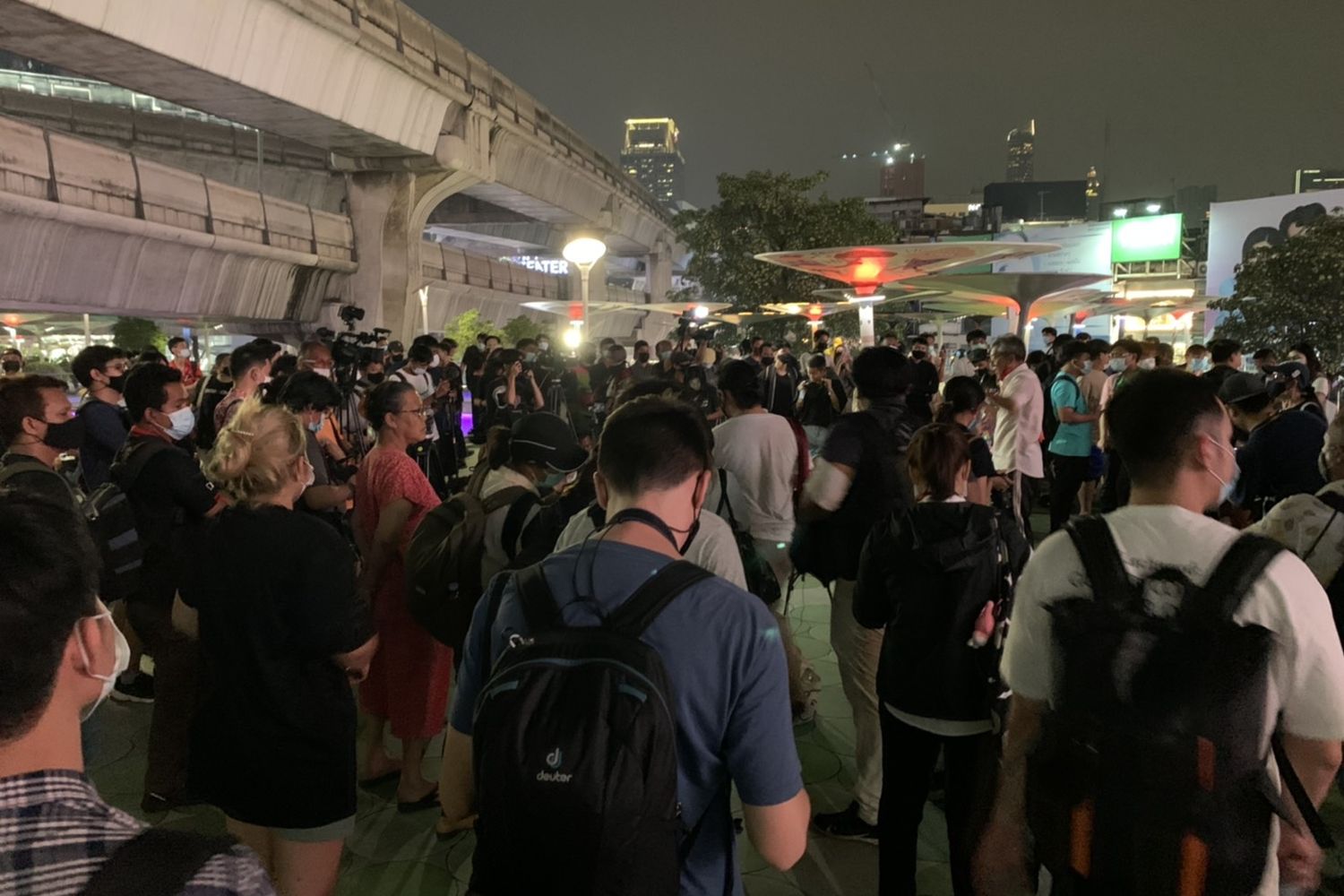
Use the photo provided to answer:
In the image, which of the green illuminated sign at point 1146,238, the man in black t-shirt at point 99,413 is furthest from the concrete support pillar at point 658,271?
the man in black t-shirt at point 99,413

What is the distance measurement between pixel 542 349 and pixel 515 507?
9369 millimetres

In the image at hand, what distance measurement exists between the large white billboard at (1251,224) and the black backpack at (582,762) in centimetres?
3771

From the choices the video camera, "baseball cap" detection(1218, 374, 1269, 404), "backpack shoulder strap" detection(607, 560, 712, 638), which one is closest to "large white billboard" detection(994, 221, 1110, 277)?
the video camera

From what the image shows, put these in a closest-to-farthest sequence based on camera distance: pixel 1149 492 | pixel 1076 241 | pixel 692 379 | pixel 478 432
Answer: pixel 1149 492
pixel 692 379
pixel 478 432
pixel 1076 241

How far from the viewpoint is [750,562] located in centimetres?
365

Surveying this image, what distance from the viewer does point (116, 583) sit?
3.47 meters

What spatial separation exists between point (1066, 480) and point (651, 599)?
22.4 feet

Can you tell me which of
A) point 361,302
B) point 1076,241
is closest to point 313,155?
point 361,302

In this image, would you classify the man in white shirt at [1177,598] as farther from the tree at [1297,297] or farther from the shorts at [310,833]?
the tree at [1297,297]

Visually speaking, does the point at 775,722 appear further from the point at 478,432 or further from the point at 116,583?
the point at 478,432

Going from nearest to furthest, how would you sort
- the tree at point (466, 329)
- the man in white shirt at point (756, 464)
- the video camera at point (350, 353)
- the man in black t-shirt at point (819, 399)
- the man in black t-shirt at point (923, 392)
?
the man in white shirt at point (756, 464) < the man in black t-shirt at point (923, 392) < the video camera at point (350, 353) < the man in black t-shirt at point (819, 399) < the tree at point (466, 329)

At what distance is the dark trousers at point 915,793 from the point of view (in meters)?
2.72

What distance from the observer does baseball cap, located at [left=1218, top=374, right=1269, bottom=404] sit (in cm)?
439

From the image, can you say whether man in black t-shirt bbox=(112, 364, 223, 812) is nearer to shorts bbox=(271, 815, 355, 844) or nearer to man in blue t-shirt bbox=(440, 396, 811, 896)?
shorts bbox=(271, 815, 355, 844)
